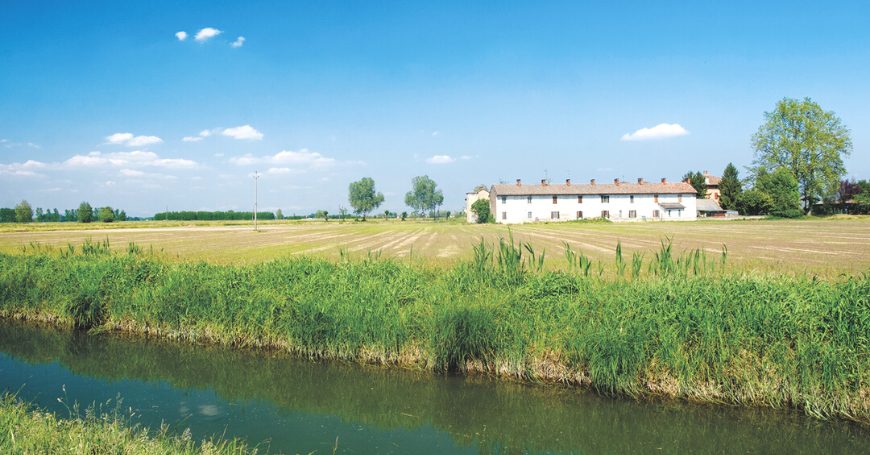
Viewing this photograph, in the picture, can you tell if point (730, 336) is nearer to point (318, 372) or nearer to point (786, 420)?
point (786, 420)

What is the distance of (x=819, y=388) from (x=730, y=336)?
157cm

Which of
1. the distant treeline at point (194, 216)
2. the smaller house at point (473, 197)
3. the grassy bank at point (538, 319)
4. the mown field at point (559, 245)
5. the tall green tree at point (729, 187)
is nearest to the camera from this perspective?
the grassy bank at point (538, 319)

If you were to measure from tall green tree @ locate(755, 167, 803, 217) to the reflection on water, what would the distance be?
9270 cm

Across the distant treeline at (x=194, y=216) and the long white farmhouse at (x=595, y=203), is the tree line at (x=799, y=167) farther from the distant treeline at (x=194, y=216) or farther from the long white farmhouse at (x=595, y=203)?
the distant treeline at (x=194, y=216)

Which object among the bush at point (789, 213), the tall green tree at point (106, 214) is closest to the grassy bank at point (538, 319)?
the bush at point (789, 213)

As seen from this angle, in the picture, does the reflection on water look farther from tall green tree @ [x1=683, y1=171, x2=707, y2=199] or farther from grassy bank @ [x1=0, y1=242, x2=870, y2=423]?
tall green tree @ [x1=683, y1=171, x2=707, y2=199]

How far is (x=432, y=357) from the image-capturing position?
10984 mm

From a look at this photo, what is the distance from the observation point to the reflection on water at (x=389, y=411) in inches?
310

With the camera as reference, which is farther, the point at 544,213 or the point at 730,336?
the point at 544,213

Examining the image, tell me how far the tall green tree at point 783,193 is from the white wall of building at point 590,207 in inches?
653

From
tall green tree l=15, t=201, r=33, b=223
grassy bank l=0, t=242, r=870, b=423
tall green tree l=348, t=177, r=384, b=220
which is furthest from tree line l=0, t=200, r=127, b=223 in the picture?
grassy bank l=0, t=242, r=870, b=423

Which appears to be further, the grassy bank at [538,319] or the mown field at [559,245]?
the mown field at [559,245]

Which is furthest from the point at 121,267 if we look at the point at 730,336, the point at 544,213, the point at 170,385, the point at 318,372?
the point at 544,213

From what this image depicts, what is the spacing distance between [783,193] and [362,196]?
5536 inches
